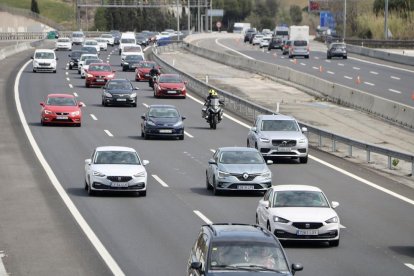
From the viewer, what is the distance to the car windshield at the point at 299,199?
2367cm

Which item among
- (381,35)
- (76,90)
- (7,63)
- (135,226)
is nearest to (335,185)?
(135,226)

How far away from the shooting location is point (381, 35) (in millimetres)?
144875

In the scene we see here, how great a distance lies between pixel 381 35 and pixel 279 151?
109 meters

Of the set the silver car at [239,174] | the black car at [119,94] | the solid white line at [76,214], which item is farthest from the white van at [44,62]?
the silver car at [239,174]

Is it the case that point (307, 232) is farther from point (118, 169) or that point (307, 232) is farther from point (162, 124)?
point (162, 124)

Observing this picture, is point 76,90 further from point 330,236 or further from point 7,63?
point 330,236

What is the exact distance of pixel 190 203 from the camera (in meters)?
29.7

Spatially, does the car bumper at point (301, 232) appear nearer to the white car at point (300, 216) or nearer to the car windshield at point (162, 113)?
the white car at point (300, 216)

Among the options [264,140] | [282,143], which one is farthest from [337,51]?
[282,143]

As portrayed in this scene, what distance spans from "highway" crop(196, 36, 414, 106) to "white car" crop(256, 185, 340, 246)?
4163 centimetres

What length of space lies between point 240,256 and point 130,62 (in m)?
71.7

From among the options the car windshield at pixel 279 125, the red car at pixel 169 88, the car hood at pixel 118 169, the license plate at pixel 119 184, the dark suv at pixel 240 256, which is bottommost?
the red car at pixel 169 88

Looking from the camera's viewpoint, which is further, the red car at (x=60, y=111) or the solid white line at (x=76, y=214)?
the red car at (x=60, y=111)

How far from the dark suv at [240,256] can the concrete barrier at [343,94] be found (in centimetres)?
3576
